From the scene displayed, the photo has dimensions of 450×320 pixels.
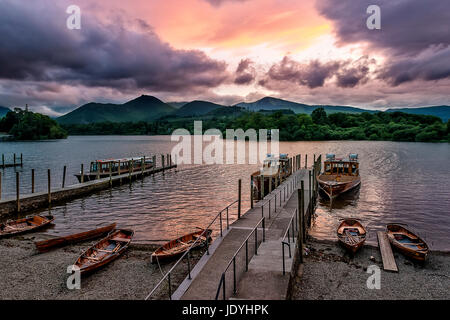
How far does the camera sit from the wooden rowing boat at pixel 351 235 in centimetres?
1575

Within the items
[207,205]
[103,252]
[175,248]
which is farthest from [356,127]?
[103,252]

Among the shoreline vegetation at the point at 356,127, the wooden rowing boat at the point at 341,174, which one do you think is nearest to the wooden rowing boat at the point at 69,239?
the wooden rowing boat at the point at 341,174

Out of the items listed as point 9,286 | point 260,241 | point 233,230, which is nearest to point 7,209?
point 9,286

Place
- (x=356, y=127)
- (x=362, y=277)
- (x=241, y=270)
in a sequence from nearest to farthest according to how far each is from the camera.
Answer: (x=241, y=270) → (x=362, y=277) → (x=356, y=127)

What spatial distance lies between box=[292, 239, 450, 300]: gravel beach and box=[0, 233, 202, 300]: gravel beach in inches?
213

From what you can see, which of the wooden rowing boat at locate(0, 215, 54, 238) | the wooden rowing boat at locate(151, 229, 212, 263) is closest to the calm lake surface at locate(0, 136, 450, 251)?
the wooden rowing boat at locate(0, 215, 54, 238)

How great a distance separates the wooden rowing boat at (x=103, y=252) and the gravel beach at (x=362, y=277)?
8.80 meters

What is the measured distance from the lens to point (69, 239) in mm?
17281

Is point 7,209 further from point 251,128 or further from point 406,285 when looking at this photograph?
point 251,128

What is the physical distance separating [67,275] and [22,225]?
9.85m

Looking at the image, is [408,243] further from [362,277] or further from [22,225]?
[22,225]

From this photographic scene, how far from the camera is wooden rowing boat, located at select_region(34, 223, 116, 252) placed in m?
16.1

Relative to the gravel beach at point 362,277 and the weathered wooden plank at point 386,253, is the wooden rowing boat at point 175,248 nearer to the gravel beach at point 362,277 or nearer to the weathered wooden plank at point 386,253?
the gravel beach at point 362,277
